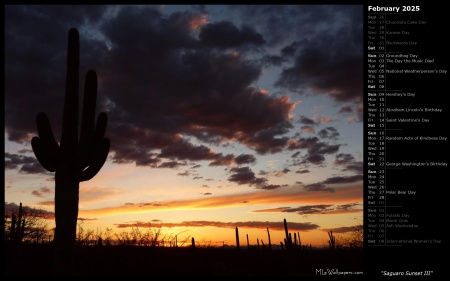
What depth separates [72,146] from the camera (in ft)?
44.2

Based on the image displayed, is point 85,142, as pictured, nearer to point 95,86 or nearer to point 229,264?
point 95,86

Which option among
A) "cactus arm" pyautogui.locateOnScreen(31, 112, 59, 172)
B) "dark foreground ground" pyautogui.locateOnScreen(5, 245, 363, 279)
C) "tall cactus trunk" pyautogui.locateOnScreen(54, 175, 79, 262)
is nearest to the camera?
"tall cactus trunk" pyautogui.locateOnScreen(54, 175, 79, 262)

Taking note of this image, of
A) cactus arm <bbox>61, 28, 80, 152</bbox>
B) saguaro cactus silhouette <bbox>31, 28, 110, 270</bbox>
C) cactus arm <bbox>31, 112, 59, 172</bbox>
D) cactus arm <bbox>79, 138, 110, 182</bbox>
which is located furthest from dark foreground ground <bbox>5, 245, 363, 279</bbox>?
cactus arm <bbox>61, 28, 80, 152</bbox>

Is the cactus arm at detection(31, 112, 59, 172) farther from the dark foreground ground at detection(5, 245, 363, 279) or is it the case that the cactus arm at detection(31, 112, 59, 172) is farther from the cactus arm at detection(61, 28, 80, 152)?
the dark foreground ground at detection(5, 245, 363, 279)

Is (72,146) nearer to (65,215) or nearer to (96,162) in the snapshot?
(96,162)

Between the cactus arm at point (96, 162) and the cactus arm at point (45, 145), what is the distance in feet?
3.07

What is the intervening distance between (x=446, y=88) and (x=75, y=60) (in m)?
10.2

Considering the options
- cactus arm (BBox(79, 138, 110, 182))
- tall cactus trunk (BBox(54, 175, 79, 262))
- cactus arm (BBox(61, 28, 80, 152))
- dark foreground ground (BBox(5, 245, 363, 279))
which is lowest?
dark foreground ground (BBox(5, 245, 363, 279))

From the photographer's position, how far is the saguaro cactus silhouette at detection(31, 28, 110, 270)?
43.2 ft

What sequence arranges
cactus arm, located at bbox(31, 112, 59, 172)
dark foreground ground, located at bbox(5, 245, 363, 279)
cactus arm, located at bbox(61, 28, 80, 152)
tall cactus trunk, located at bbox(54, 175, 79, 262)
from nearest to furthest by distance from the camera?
tall cactus trunk, located at bbox(54, 175, 79, 262) → cactus arm, located at bbox(31, 112, 59, 172) → cactus arm, located at bbox(61, 28, 80, 152) → dark foreground ground, located at bbox(5, 245, 363, 279)

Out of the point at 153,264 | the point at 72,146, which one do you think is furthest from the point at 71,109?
the point at 153,264

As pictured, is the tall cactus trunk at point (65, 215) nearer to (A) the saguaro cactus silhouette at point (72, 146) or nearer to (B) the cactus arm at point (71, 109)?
(A) the saguaro cactus silhouette at point (72, 146)

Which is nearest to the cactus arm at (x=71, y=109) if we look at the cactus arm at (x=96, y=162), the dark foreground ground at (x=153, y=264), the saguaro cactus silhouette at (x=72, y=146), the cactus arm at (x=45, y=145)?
the saguaro cactus silhouette at (x=72, y=146)

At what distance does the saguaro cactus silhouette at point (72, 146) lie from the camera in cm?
1317
